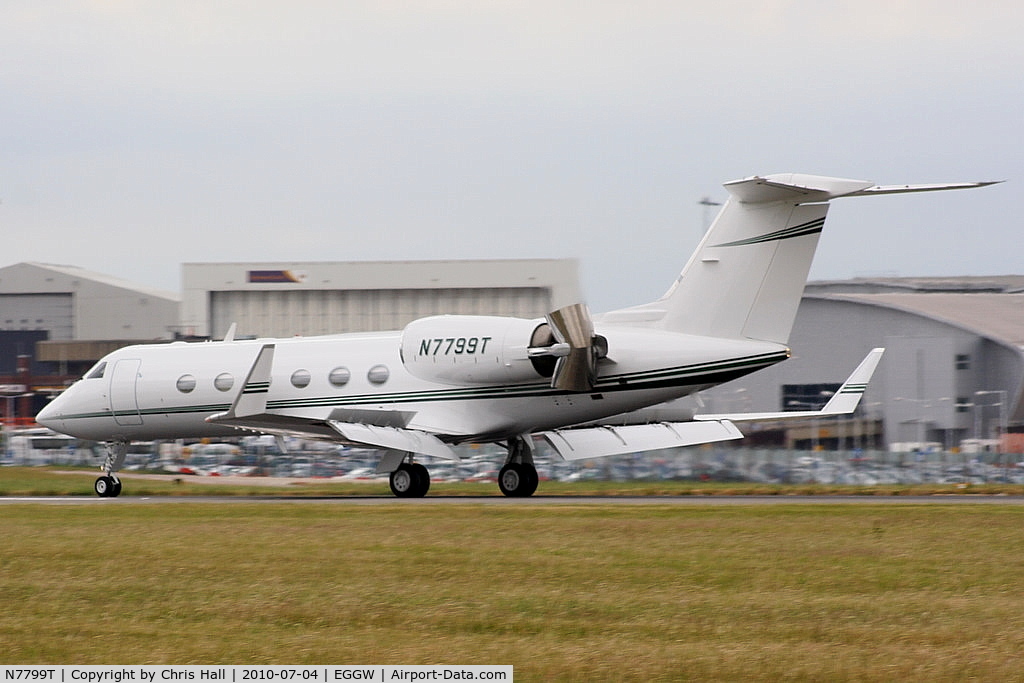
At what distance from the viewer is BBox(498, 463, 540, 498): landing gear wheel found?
26.7 metres

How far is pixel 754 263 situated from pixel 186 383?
41.0 ft

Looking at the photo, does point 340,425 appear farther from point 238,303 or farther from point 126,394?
point 238,303

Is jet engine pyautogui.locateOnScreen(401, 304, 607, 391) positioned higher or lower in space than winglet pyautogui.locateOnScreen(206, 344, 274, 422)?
higher

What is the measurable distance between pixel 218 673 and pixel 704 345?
54.2 feet

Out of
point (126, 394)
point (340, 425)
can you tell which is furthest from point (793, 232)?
point (126, 394)

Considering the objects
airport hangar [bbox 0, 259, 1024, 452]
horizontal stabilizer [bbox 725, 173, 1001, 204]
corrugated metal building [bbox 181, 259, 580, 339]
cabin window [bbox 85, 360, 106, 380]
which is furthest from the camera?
corrugated metal building [bbox 181, 259, 580, 339]

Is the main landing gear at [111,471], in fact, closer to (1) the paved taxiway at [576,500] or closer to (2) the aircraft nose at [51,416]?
(1) the paved taxiway at [576,500]

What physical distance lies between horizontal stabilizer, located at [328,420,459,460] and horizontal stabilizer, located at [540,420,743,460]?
253 cm

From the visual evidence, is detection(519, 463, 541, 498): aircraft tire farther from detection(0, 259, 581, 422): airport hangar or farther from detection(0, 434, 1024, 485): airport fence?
detection(0, 259, 581, 422): airport hangar

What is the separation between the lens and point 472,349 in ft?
83.1

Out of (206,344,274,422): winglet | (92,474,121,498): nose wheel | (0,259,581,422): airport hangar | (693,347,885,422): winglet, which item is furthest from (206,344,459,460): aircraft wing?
(0,259,581,422): airport hangar

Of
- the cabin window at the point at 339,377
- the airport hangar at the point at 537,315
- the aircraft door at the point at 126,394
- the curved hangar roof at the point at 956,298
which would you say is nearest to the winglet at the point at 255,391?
the cabin window at the point at 339,377

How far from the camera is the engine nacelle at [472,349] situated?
24.7 metres
